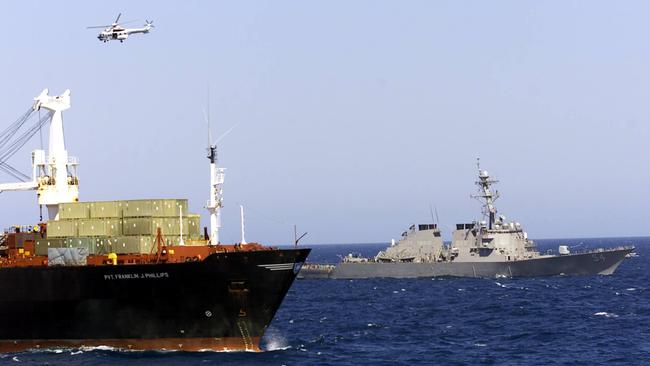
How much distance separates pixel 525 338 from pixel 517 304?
20617mm

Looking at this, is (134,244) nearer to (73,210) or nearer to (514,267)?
(73,210)

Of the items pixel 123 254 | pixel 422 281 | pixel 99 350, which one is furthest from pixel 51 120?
pixel 422 281

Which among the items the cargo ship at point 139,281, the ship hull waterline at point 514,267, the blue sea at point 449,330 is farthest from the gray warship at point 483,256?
the cargo ship at point 139,281

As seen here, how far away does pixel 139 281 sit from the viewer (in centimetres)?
4809

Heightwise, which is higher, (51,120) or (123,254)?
(51,120)

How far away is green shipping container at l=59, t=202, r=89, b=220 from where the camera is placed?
2080 inches

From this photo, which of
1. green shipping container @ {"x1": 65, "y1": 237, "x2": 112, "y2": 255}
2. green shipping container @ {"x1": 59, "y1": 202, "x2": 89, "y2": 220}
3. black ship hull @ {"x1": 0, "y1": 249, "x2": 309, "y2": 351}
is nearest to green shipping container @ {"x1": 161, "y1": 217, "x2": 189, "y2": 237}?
green shipping container @ {"x1": 65, "y1": 237, "x2": 112, "y2": 255}

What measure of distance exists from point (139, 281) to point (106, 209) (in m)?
6.01

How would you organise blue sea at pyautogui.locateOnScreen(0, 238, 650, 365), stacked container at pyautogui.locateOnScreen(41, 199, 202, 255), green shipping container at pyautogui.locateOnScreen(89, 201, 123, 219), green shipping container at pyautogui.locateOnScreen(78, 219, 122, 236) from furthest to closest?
green shipping container at pyautogui.locateOnScreen(89, 201, 123, 219)
green shipping container at pyautogui.locateOnScreen(78, 219, 122, 236)
stacked container at pyautogui.locateOnScreen(41, 199, 202, 255)
blue sea at pyautogui.locateOnScreen(0, 238, 650, 365)

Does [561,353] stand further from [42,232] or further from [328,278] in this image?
[328,278]

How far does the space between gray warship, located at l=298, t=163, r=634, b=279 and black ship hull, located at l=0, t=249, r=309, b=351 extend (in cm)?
6402

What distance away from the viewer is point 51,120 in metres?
59.3

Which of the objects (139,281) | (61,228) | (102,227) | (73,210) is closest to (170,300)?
(139,281)

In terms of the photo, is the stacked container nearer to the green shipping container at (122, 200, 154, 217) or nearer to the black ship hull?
the green shipping container at (122, 200, 154, 217)
